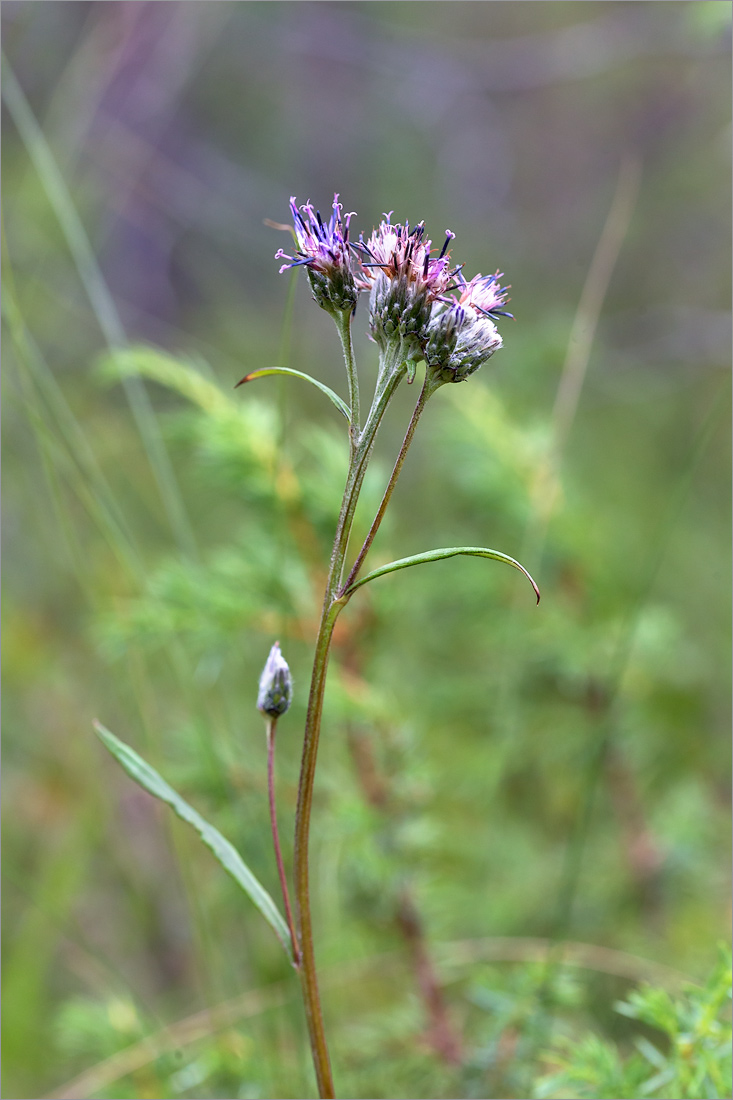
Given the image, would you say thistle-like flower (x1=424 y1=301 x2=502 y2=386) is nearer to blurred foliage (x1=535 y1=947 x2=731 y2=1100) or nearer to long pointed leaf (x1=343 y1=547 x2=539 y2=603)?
long pointed leaf (x1=343 y1=547 x2=539 y2=603)

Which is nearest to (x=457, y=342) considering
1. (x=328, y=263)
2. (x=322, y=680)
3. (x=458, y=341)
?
(x=458, y=341)

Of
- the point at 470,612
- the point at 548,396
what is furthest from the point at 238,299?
the point at 470,612

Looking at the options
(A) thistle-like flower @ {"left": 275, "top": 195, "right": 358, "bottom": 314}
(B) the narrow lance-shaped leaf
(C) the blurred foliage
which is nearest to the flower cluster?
(A) thistle-like flower @ {"left": 275, "top": 195, "right": 358, "bottom": 314}

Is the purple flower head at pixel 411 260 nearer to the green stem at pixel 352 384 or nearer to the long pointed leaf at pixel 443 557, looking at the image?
the green stem at pixel 352 384

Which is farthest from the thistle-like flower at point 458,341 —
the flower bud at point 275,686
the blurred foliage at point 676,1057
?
the blurred foliage at point 676,1057

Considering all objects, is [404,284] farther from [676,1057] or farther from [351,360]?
[676,1057]

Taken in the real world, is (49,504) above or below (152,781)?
above

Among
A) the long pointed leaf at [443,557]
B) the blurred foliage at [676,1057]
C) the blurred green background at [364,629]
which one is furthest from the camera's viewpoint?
the blurred green background at [364,629]

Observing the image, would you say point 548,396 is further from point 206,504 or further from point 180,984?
point 180,984
